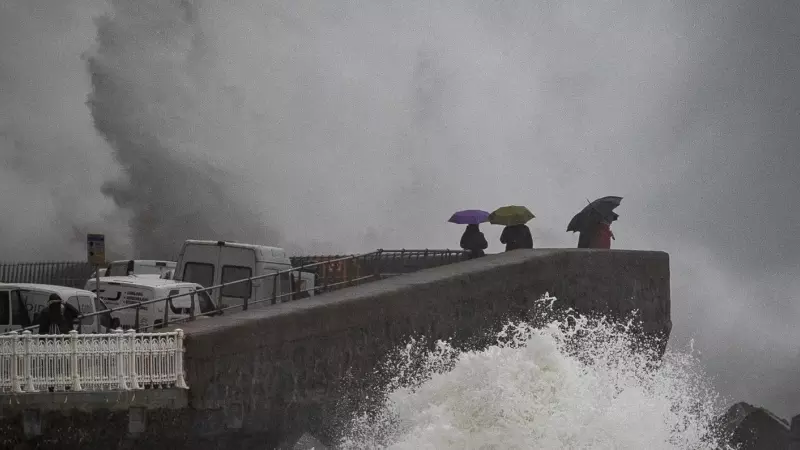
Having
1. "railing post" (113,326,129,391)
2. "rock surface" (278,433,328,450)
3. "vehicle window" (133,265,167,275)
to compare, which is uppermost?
"vehicle window" (133,265,167,275)

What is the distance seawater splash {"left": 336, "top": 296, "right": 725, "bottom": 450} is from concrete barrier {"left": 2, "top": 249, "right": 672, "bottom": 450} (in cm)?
30

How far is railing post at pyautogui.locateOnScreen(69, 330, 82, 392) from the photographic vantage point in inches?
526

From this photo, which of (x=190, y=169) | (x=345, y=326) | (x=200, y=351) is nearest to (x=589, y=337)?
(x=345, y=326)

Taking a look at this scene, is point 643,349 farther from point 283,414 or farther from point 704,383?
point 704,383

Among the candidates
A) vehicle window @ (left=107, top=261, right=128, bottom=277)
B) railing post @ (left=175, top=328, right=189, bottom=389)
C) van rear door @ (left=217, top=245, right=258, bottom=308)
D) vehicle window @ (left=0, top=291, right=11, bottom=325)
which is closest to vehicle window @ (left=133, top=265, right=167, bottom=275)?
vehicle window @ (left=107, top=261, right=128, bottom=277)

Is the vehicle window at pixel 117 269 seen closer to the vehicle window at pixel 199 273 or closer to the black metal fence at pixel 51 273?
the black metal fence at pixel 51 273

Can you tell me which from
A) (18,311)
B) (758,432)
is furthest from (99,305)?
(758,432)

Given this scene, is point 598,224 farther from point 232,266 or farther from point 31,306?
point 31,306

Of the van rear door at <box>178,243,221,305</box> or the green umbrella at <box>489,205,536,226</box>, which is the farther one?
the van rear door at <box>178,243,221,305</box>

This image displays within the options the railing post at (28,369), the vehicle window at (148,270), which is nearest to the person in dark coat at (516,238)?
the railing post at (28,369)

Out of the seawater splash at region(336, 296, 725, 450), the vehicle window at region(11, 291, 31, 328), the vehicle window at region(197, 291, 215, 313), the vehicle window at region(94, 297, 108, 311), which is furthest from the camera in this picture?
the vehicle window at region(197, 291, 215, 313)

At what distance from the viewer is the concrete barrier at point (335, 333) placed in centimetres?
1417

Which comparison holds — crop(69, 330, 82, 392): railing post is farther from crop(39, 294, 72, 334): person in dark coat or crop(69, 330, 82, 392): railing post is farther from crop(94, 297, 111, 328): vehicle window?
crop(94, 297, 111, 328): vehicle window

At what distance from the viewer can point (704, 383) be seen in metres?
29.2
